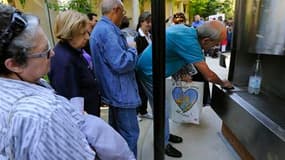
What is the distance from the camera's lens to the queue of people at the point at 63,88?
660 millimetres

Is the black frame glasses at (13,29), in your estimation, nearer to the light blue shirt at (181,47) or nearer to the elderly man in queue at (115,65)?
the elderly man in queue at (115,65)

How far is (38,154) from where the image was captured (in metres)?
0.66

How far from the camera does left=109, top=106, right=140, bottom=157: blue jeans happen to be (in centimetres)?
178

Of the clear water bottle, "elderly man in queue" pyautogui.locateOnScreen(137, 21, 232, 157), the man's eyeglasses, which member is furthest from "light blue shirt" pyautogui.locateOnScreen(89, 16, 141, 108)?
the clear water bottle

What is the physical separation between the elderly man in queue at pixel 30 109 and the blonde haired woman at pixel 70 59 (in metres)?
0.56

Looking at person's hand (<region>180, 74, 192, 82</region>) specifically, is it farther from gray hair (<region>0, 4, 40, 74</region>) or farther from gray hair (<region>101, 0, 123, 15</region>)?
gray hair (<region>0, 4, 40, 74</region>)

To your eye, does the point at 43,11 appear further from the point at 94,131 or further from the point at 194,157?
the point at 94,131

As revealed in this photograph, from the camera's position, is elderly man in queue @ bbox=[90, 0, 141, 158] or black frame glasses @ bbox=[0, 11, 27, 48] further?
elderly man in queue @ bbox=[90, 0, 141, 158]

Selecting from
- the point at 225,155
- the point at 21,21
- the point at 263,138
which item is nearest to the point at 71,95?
the point at 21,21

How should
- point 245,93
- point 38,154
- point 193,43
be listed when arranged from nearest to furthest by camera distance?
point 38,154
point 193,43
point 245,93

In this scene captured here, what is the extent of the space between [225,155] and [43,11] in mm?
3565

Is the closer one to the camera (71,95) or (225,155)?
(71,95)

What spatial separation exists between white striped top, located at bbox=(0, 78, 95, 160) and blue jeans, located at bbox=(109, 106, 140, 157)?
3.35ft

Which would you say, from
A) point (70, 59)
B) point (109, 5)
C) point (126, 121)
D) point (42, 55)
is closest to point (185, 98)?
point (126, 121)
